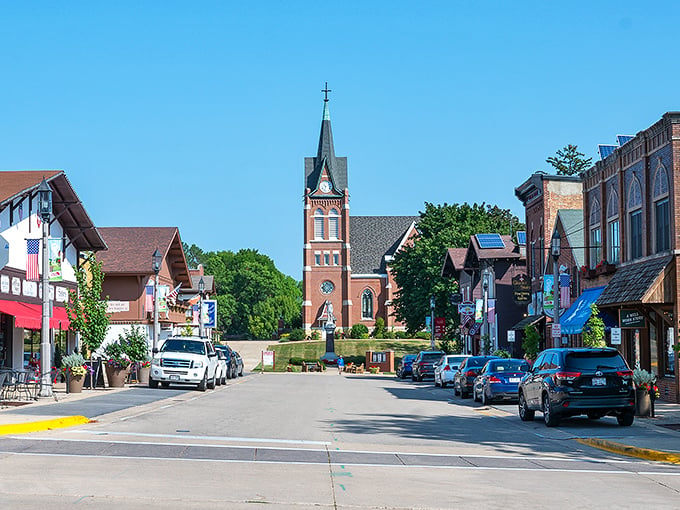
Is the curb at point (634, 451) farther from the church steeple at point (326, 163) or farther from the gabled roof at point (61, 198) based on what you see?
the church steeple at point (326, 163)

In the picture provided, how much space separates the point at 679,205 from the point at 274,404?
44.5ft

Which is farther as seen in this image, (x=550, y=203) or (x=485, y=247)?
(x=485, y=247)

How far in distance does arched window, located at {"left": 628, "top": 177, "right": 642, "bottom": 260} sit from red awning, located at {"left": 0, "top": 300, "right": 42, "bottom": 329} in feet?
67.4

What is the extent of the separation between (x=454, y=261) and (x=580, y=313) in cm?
3711

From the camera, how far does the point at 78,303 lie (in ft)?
114

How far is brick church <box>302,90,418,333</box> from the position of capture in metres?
122

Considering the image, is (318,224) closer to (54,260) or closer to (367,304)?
(367,304)

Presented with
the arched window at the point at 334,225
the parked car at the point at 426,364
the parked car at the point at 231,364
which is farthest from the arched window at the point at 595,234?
the arched window at the point at 334,225

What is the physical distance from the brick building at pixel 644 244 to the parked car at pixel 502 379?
13.1 ft

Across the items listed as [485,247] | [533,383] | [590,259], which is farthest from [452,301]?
[533,383]

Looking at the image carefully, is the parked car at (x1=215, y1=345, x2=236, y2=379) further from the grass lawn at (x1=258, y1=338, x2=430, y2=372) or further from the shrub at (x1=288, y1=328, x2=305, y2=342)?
the shrub at (x1=288, y1=328, x2=305, y2=342)

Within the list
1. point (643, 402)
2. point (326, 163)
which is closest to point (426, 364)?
point (643, 402)

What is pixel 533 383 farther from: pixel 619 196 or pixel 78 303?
pixel 78 303

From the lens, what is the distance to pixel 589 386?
2011cm
